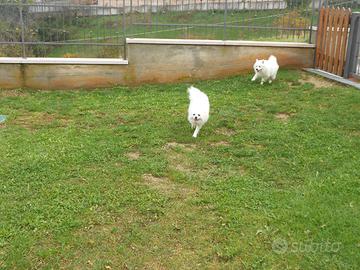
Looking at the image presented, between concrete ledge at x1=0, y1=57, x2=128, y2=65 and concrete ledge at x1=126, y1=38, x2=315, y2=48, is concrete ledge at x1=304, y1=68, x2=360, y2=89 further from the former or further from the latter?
concrete ledge at x1=0, y1=57, x2=128, y2=65

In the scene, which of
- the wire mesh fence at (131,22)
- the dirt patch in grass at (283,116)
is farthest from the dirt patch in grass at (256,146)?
the wire mesh fence at (131,22)

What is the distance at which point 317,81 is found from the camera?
9117 mm

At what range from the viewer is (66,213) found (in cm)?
403

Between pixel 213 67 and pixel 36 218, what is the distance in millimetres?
6485

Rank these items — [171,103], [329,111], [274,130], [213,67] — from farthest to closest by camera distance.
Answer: [213,67]
[171,103]
[329,111]
[274,130]

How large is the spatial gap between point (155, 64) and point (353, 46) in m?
4.12

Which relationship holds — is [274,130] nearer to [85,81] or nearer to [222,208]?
[222,208]

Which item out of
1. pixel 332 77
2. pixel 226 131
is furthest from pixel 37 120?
pixel 332 77

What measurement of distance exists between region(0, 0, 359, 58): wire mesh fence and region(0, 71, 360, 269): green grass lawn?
2058 millimetres

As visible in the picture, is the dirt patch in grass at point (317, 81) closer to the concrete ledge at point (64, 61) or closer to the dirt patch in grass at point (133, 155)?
the concrete ledge at point (64, 61)

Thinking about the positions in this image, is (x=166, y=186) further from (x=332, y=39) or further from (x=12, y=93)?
(x=332, y=39)

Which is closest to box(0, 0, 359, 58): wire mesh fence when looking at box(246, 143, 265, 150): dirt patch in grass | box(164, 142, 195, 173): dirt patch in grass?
box(164, 142, 195, 173): dirt patch in grass

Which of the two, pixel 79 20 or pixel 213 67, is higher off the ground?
pixel 79 20

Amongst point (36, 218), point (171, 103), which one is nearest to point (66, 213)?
point (36, 218)
